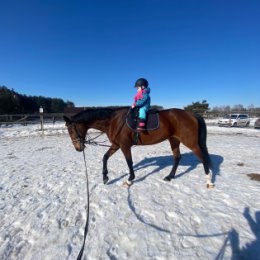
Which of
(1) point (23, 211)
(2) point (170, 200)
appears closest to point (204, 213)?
(2) point (170, 200)

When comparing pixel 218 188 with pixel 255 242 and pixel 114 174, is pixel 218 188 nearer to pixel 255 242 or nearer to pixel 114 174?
pixel 255 242

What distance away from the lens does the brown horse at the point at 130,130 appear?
204 inches

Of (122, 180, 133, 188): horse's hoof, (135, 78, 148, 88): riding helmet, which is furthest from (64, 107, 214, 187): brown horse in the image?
(135, 78, 148, 88): riding helmet

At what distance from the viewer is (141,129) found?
5066mm

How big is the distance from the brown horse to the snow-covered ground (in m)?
0.72

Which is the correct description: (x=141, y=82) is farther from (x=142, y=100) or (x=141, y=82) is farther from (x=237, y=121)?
(x=237, y=121)

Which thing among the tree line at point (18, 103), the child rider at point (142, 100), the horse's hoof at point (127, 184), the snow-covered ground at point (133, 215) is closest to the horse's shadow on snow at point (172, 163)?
the snow-covered ground at point (133, 215)

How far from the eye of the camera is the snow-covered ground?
2770 millimetres

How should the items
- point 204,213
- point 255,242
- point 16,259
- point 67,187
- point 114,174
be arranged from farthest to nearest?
point 114,174 < point 67,187 < point 204,213 < point 255,242 < point 16,259

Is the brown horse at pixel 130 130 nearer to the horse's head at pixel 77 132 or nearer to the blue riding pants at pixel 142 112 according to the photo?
the horse's head at pixel 77 132

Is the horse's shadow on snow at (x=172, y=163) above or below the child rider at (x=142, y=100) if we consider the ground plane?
below

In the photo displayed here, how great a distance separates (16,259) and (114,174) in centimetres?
348

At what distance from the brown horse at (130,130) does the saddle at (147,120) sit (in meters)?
0.10

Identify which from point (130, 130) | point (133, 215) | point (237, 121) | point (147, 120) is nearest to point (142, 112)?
point (147, 120)
